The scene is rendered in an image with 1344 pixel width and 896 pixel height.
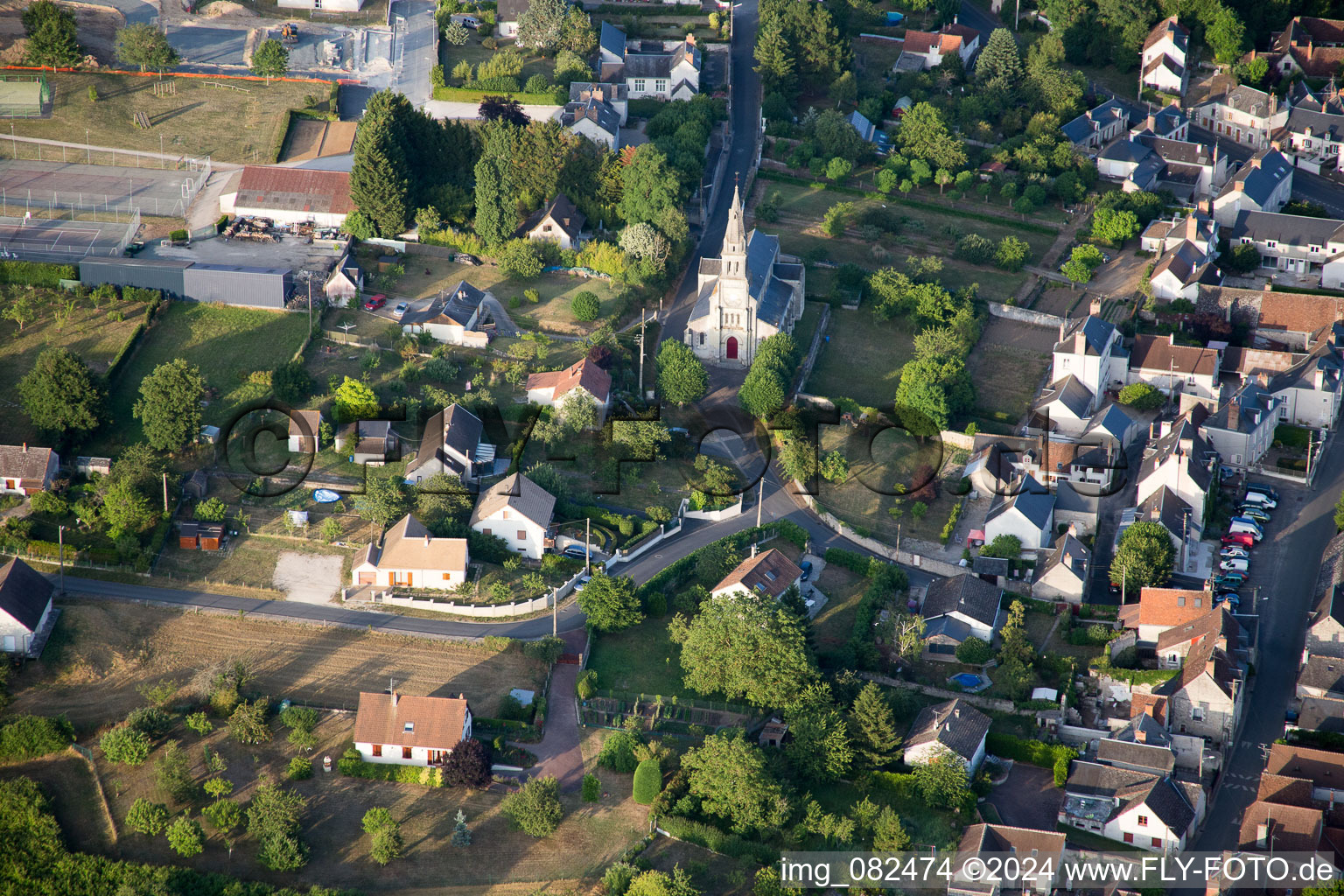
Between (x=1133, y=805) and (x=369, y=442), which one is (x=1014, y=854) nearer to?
(x=1133, y=805)

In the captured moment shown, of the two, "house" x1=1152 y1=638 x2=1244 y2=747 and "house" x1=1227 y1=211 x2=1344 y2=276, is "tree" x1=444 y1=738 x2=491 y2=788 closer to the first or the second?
"house" x1=1152 y1=638 x2=1244 y2=747

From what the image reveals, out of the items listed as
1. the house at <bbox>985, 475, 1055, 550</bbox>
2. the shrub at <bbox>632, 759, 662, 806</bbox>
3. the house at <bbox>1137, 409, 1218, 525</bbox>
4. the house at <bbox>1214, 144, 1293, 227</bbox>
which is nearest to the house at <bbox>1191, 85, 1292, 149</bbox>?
the house at <bbox>1214, 144, 1293, 227</bbox>

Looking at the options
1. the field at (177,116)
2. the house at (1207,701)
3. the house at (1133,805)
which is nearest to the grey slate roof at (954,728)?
the house at (1133,805)

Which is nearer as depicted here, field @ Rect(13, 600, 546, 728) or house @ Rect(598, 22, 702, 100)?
field @ Rect(13, 600, 546, 728)

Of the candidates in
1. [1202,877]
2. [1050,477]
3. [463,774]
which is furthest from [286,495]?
[1202,877]

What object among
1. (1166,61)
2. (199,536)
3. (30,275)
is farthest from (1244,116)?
(30,275)

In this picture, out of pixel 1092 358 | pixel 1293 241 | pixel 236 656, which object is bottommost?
pixel 236 656
